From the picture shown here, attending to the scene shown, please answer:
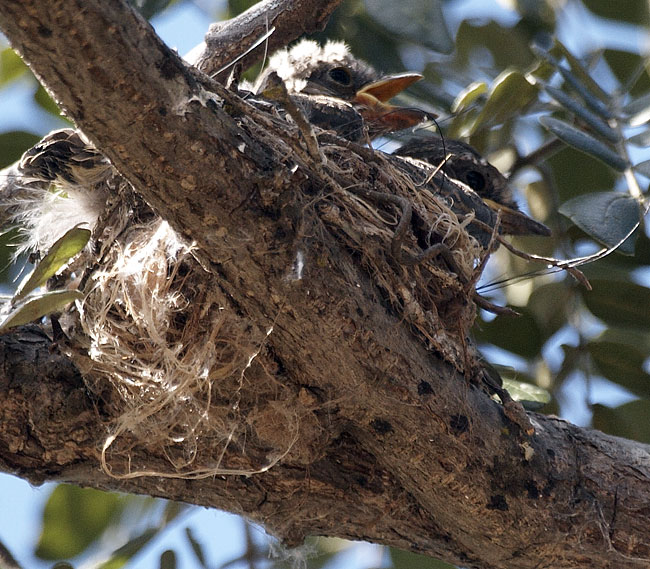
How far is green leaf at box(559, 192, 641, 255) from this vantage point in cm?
200

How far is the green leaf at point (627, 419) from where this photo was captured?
273 centimetres

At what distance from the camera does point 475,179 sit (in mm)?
3258

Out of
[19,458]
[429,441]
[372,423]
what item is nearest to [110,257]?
[19,458]

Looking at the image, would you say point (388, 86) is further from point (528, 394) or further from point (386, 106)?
point (528, 394)

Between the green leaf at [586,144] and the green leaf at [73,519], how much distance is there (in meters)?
1.78

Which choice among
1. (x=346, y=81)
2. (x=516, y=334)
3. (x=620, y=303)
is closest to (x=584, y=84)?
(x=620, y=303)

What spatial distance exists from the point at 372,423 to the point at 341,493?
273 mm

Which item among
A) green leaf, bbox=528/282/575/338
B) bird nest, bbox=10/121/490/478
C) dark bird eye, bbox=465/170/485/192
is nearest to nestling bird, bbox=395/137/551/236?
dark bird eye, bbox=465/170/485/192

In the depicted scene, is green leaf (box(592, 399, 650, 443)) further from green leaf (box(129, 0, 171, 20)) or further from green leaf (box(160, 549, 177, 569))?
green leaf (box(129, 0, 171, 20))

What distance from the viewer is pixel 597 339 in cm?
283

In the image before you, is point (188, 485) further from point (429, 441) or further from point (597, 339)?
point (597, 339)

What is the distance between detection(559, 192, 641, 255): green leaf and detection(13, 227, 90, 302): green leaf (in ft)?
3.55

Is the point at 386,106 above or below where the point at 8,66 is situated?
below

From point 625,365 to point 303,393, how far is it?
133 cm
